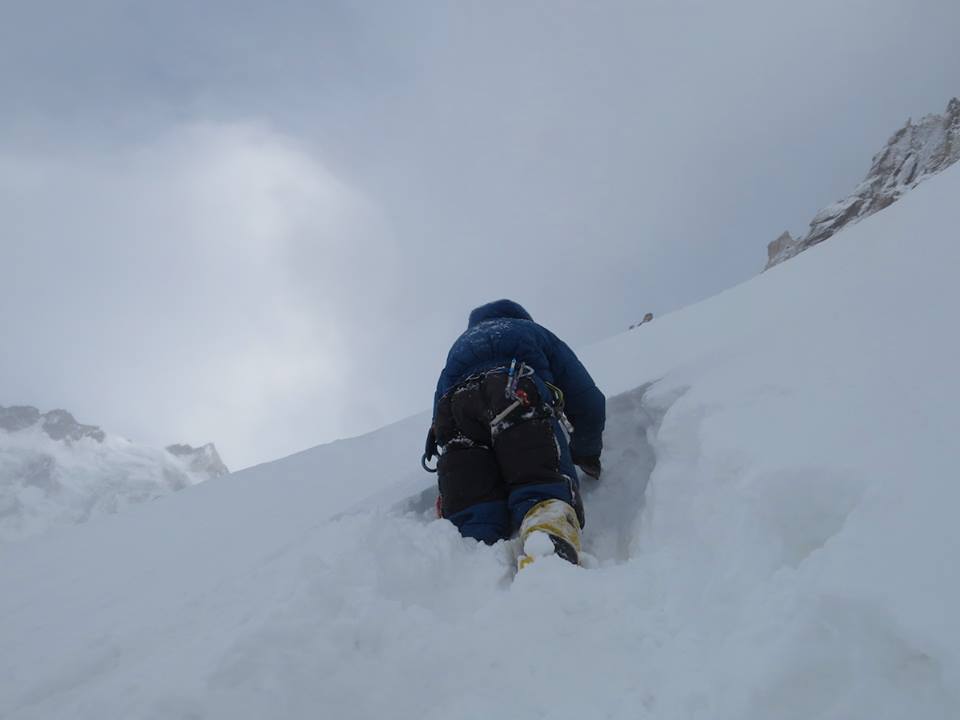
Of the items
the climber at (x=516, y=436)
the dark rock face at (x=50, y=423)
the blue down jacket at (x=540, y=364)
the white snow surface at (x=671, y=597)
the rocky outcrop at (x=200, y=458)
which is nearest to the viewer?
the white snow surface at (x=671, y=597)

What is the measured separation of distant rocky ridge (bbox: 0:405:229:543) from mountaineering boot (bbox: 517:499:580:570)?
75.9m

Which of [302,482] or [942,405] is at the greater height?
[942,405]

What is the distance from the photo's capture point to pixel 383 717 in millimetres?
1221

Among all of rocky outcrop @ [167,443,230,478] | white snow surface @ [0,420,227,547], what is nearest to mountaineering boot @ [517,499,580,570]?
white snow surface @ [0,420,227,547]

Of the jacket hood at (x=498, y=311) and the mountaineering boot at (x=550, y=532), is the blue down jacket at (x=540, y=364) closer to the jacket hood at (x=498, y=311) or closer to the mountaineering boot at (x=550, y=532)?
the jacket hood at (x=498, y=311)

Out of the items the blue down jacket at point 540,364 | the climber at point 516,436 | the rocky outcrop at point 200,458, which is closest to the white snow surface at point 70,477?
the rocky outcrop at point 200,458

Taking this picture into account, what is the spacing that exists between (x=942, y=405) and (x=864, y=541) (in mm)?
598

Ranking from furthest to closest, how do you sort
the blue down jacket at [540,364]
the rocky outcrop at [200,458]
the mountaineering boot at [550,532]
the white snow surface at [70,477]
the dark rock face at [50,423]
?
the rocky outcrop at [200,458] < the dark rock face at [50,423] < the white snow surface at [70,477] < the blue down jacket at [540,364] < the mountaineering boot at [550,532]

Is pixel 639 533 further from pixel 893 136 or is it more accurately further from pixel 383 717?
pixel 893 136

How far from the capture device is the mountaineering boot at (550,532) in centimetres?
181

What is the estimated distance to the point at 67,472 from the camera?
9375 cm

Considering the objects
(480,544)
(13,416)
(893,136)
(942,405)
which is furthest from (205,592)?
(13,416)

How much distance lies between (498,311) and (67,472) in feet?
387

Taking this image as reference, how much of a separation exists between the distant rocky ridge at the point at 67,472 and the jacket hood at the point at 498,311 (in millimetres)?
74791
